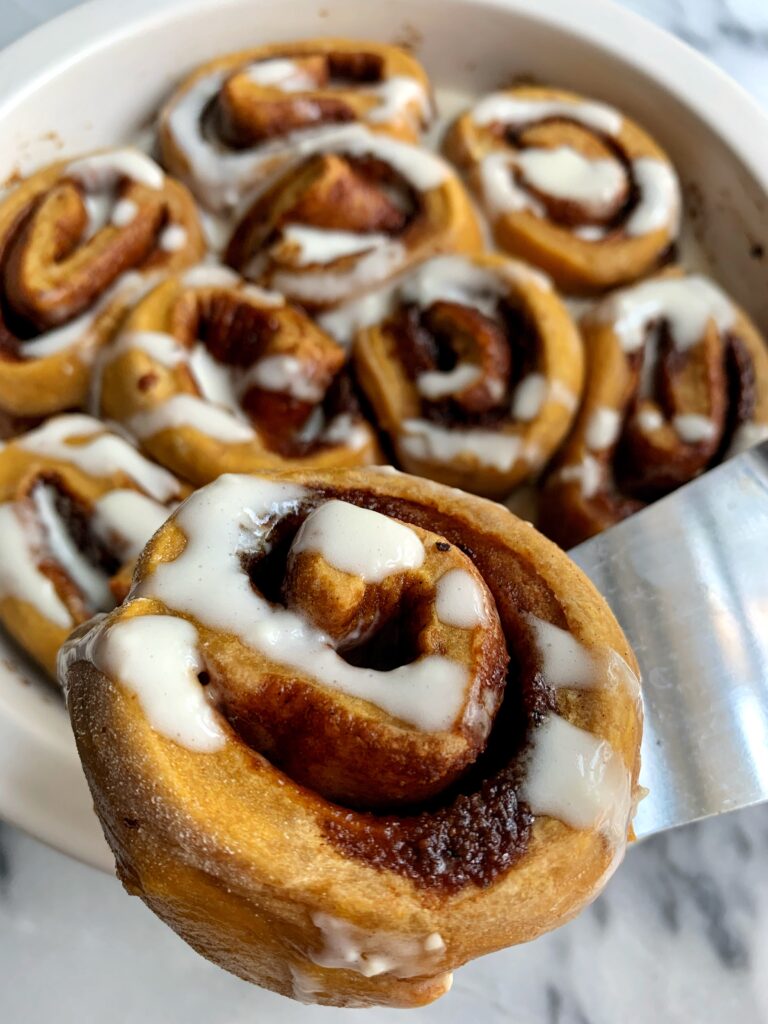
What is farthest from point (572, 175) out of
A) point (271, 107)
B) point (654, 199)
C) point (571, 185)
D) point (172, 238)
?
point (172, 238)

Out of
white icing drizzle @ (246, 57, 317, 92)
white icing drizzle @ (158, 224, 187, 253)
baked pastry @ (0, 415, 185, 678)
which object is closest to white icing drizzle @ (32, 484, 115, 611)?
baked pastry @ (0, 415, 185, 678)

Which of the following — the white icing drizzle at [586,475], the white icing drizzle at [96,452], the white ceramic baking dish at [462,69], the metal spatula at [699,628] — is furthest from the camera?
the white ceramic baking dish at [462,69]

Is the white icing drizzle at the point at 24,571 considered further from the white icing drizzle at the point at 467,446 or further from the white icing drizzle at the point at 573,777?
the white icing drizzle at the point at 573,777

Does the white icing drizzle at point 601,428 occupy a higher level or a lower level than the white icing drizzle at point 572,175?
lower

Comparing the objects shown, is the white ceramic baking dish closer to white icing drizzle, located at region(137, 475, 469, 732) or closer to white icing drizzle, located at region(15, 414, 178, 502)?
white icing drizzle, located at region(15, 414, 178, 502)

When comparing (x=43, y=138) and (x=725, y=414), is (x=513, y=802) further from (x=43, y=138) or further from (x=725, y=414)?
(x=43, y=138)

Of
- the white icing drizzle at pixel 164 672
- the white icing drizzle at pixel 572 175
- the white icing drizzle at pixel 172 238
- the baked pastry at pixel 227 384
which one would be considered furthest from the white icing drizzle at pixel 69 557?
the white icing drizzle at pixel 572 175
